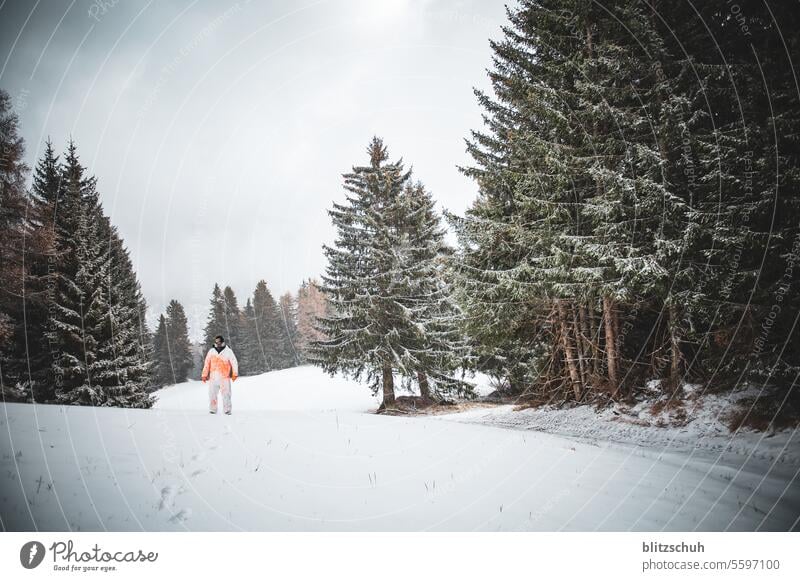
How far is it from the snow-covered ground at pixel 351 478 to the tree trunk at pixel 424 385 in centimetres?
971

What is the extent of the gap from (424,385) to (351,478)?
40.4 ft

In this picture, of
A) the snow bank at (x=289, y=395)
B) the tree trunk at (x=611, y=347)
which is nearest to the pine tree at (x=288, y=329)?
the snow bank at (x=289, y=395)

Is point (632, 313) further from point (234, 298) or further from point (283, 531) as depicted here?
point (234, 298)

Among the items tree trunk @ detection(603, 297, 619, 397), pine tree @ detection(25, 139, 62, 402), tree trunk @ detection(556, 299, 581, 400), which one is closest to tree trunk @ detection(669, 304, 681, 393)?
tree trunk @ detection(603, 297, 619, 397)

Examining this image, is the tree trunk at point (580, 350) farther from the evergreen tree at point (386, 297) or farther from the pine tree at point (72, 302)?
the pine tree at point (72, 302)

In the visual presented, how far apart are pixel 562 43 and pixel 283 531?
11527 millimetres

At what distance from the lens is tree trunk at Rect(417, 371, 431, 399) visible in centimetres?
1527

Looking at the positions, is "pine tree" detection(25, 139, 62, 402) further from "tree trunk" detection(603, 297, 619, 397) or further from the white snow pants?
"tree trunk" detection(603, 297, 619, 397)

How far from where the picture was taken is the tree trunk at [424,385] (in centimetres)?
1527

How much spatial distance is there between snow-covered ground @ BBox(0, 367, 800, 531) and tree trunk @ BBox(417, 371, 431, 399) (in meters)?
9.71

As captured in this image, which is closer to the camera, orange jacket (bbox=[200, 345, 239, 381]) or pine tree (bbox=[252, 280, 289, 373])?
orange jacket (bbox=[200, 345, 239, 381])

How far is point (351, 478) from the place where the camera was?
3725mm

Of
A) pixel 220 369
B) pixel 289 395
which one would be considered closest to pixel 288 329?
pixel 289 395

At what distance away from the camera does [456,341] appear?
1455 cm
